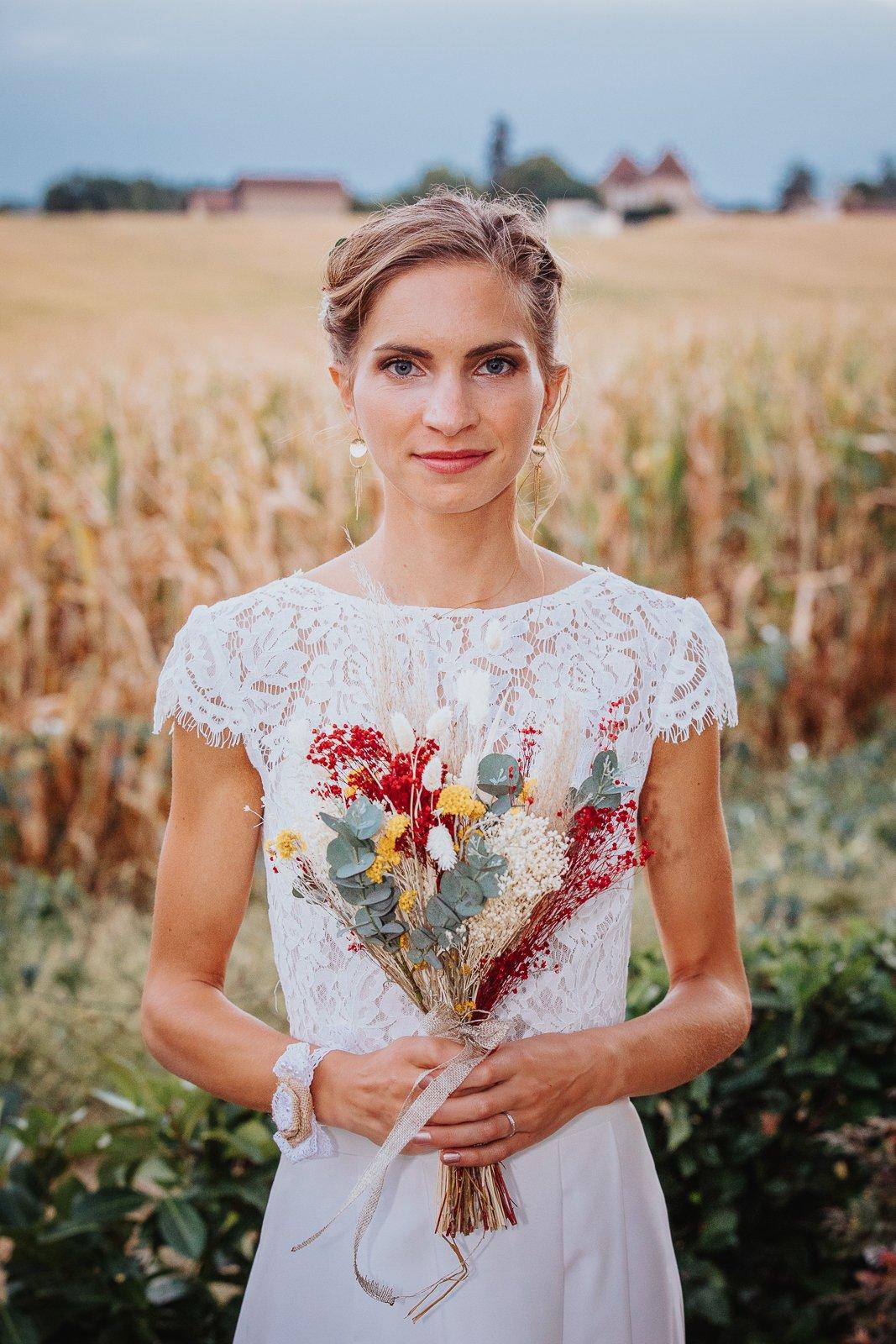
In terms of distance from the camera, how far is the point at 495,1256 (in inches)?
52.9

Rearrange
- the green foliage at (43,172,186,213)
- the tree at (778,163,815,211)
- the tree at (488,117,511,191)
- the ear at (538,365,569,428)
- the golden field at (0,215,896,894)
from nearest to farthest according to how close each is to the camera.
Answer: the ear at (538,365,569,428), the green foliage at (43,172,186,213), the golden field at (0,215,896,894), the tree at (488,117,511,191), the tree at (778,163,815,211)

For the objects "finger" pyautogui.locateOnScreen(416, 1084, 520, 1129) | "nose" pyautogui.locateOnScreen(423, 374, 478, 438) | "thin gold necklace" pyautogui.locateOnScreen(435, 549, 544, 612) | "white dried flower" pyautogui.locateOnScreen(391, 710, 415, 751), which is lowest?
"finger" pyautogui.locateOnScreen(416, 1084, 520, 1129)

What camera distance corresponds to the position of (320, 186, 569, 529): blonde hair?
138cm

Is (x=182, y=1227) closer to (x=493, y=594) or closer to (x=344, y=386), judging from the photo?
(x=493, y=594)

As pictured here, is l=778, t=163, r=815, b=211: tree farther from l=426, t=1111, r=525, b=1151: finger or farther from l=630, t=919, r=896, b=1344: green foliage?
l=426, t=1111, r=525, b=1151: finger

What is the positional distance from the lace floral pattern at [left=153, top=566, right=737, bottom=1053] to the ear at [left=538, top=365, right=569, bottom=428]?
222 millimetres

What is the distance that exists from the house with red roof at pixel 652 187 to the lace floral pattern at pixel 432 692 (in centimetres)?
377

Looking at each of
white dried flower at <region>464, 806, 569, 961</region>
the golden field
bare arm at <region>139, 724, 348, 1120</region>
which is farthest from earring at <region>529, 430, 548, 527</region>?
the golden field

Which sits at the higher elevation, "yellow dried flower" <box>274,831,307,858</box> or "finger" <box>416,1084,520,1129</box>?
"yellow dried flower" <box>274,831,307,858</box>

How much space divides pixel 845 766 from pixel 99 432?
3068 millimetres

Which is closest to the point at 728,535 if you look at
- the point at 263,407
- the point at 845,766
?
the point at 845,766

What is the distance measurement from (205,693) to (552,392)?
55 centimetres

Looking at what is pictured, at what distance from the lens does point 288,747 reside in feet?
3.93

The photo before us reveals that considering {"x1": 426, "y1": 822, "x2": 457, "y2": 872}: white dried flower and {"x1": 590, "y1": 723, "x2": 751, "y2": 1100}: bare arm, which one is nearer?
{"x1": 426, "y1": 822, "x2": 457, "y2": 872}: white dried flower
